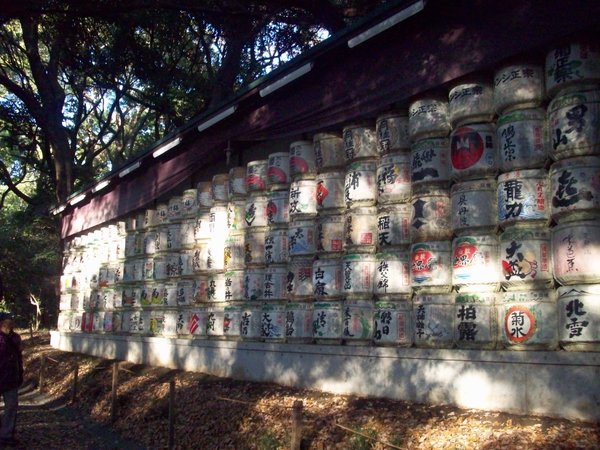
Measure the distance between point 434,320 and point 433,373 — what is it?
0.59m

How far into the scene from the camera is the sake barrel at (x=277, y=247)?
9.24 m

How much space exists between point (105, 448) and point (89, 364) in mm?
5789

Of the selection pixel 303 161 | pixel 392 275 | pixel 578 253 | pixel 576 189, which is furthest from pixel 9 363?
pixel 576 189

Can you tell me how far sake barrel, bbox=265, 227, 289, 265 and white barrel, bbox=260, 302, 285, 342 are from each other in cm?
69

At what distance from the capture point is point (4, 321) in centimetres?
873

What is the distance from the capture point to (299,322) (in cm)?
860

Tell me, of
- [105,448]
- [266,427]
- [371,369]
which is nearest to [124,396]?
[105,448]

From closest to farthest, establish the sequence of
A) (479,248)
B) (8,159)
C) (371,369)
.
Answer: (479,248) → (371,369) → (8,159)

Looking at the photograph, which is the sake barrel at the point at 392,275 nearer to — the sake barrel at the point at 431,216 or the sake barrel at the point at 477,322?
the sake barrel at the point at 431,216

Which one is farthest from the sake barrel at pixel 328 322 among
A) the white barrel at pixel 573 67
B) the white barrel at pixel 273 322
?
the white barrel at pixel 573 67

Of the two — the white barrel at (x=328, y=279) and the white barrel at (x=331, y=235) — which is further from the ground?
the white barrel at (x=331, y=235)

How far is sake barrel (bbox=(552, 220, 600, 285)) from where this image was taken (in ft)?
17.7

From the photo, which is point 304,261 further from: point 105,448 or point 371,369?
point 105,448

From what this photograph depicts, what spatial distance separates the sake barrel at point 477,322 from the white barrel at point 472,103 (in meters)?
2.00
